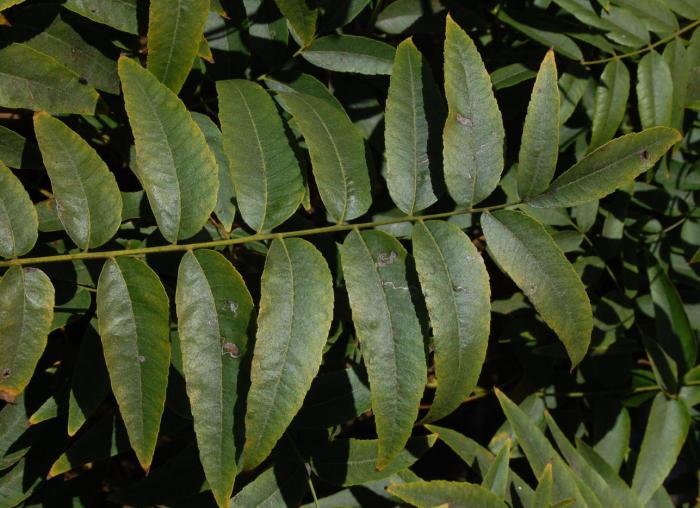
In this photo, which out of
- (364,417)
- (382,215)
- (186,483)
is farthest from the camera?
(364,417)

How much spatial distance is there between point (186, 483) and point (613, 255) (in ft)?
4.28

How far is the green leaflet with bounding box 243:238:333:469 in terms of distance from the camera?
1193mm

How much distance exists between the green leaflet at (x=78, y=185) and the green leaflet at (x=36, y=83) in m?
0.20

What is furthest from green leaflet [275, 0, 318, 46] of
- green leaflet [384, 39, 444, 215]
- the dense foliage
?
green leaflet [384, 39, 444, 215]

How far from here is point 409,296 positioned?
1.31m

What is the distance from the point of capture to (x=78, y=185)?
1.26 m

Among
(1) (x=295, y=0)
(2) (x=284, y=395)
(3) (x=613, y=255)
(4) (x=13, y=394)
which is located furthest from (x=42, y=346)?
(3) (x=613, y=255)

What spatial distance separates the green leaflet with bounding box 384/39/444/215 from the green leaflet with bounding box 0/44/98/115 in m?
0.59

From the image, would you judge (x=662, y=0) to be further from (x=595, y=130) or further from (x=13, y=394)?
(x=13, y=394)

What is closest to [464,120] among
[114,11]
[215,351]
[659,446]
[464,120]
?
[464,120]

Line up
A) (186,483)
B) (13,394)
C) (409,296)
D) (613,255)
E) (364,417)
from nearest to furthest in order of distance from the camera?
1. (13,394)
2. (409,296)
3. (186,483)
4. (613,255)
5. (364,417)

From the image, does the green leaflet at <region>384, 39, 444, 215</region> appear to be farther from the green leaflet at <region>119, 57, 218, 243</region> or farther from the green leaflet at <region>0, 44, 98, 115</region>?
the green leaflet at <region>0, 44, 98, 115</region>

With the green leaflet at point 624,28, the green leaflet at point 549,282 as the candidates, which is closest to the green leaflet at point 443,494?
the green leaflet at point 549,282

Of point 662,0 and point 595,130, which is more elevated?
point 662,0
